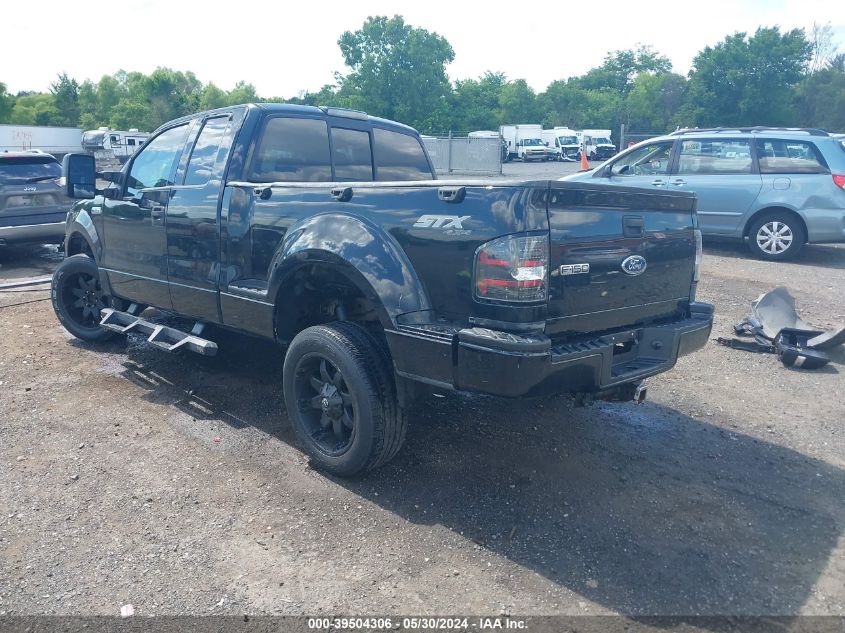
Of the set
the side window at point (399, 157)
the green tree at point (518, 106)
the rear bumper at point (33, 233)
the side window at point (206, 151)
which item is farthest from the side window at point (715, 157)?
the green tree at point (518, 106)

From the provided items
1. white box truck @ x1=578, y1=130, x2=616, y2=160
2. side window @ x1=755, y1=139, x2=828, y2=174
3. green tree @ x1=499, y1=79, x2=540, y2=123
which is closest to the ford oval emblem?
side window @ x1=755, y1=139, x2=828, y2=174

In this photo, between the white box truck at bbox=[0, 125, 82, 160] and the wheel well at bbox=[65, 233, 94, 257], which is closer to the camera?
the wheel well at bbox=[65, 233, 94, 257]

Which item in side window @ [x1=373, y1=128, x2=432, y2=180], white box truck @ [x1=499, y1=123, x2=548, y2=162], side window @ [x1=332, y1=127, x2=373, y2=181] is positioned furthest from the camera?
white box truck @ [x1=499, y1=123, x2=548, y2=162]

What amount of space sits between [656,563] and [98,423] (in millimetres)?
3578

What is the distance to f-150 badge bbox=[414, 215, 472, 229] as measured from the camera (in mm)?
2984

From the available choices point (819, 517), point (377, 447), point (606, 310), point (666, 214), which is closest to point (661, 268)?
point (666, 214)

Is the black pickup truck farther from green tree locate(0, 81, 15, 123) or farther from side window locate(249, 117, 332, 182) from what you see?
green tree locate(0, 81, 15, 123)

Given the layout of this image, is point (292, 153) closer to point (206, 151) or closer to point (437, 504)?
point (206, 151)

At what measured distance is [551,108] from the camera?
3226 inches

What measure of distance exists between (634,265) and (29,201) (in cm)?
957

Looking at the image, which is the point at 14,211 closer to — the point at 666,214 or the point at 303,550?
the point at 303,550

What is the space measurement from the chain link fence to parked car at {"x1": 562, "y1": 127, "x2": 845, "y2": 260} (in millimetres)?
18615

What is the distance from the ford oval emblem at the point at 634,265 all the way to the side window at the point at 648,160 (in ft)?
24.6

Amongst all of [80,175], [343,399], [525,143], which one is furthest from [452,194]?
[525,143]
